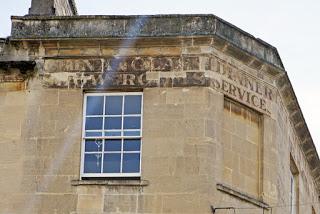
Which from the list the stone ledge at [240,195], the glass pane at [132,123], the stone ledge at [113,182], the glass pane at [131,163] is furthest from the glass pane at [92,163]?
the stone ledge at [240,195]

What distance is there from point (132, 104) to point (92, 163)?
1.56 metres

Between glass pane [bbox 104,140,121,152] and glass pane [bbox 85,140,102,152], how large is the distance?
13cm

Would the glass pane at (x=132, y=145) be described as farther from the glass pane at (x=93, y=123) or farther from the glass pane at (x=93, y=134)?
the glass pane at (x=93, y=123)

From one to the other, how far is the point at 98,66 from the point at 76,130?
1.53m

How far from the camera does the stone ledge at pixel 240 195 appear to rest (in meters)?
21.5

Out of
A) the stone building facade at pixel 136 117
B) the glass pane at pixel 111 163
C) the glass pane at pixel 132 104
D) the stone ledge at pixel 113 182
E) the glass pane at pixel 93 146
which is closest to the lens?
the stone ledge at pixel 113 182

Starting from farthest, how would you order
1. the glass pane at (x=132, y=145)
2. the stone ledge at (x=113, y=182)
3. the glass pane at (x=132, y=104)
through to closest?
the glass pane at (x=132, y=104), the glass pane at (x=132, y=145), the stone ledge at (x=113, y=182)

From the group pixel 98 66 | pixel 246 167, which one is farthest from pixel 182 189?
pixel 98 66

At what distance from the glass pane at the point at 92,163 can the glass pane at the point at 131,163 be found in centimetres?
55

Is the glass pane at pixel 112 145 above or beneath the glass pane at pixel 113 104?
beneath

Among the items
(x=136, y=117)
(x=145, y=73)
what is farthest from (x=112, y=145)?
(x=145, y=73)

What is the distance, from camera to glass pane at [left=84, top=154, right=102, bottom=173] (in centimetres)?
2191

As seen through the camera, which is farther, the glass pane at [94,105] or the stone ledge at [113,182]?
the glass pane at [94,105]

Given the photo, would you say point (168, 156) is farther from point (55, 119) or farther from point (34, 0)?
point (34, 0)
